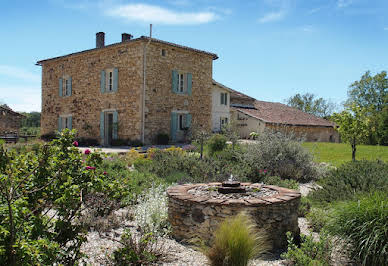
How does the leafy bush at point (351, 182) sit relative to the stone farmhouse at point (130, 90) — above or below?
below

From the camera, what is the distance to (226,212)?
3898 millimetres

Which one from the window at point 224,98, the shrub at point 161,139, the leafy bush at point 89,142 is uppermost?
the window at point 224,98

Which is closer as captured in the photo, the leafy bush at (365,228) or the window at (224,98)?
the leafy bush at (365,228)

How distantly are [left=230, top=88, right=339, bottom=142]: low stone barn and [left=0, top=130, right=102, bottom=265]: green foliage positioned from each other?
20.6 meters

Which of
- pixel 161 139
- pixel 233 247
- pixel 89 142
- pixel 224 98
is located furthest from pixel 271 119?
pixel 233 247

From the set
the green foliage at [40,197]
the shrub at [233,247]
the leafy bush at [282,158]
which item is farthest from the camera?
the leafy bush at [282,158]

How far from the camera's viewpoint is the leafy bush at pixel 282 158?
855 centimetres

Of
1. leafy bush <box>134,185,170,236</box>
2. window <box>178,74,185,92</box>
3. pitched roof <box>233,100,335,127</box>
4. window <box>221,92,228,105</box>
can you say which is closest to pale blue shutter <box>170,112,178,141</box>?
window <box>178,74,185,92</box>

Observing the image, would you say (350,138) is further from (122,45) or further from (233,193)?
(122,45)

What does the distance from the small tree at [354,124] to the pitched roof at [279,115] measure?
12595mm

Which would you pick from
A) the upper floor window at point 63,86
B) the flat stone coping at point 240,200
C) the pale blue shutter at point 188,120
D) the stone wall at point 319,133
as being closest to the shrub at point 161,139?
the pale blue shutter at point 188,120

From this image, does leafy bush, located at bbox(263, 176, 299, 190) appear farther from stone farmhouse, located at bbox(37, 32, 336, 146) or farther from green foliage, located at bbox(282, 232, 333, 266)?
stone farmhouse, located at bbox(37, 32, 336, 146)

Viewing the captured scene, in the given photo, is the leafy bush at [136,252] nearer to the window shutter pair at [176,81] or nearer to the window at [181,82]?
the window shutter pair at [176,81]

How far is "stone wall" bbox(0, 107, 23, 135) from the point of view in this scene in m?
22.7
